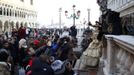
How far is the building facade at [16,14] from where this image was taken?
84.6m

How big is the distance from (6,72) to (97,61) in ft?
9.38

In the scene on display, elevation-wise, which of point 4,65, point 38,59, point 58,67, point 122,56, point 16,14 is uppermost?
point 16,14

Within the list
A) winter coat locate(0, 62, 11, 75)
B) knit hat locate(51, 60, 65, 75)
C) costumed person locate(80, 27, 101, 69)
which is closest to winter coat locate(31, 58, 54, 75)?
winter coat locate(0, 62, 11, 75)

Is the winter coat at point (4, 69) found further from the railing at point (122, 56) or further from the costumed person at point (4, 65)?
the railing at point (122, 56)

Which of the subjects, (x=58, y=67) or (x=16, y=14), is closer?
(x=58, y=67)

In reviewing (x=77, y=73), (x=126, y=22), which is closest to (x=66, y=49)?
(x=77, y=73)

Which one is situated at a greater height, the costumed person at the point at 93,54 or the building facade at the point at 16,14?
the building facade at the point at 16,14

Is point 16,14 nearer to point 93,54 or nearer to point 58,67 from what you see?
point 93,54

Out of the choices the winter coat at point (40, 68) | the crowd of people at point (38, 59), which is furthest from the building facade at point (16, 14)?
the winter coat at point (40, 68)

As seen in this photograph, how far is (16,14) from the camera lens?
317ft


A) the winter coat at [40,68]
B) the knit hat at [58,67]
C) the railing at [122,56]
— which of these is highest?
the railing at [122,56]

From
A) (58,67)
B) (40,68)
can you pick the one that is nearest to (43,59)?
(40,68)

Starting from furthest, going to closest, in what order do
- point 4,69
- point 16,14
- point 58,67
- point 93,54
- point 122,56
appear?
1. point 16,14
2. point 93,54
3. point 58,67
4. point 4,69
5. point 122,56

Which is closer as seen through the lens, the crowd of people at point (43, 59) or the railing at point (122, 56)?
the railing at point (122, 56)
